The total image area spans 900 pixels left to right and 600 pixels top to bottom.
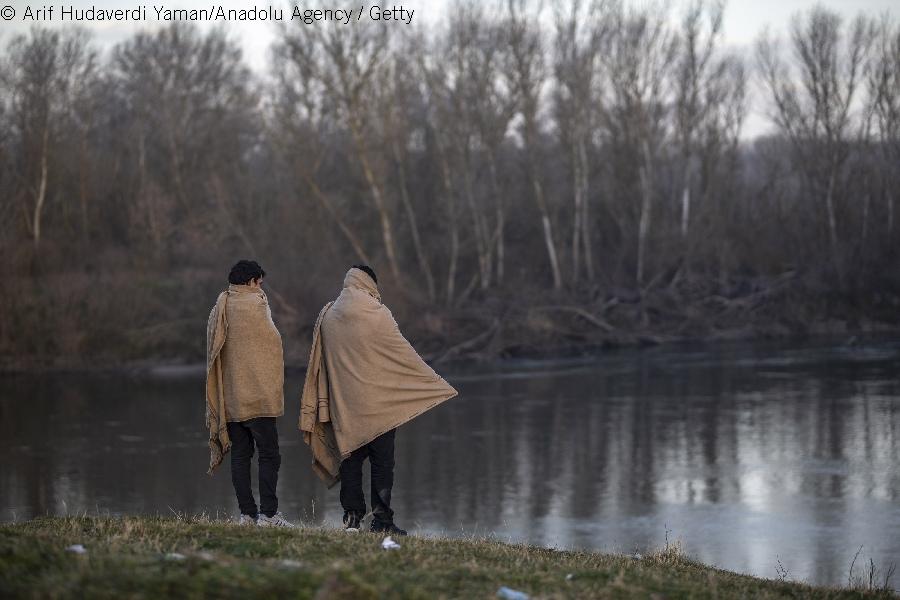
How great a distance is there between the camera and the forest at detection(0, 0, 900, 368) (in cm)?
4156

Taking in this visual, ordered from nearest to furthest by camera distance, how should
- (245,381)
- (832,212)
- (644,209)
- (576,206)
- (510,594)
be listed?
(510,594) < (245,381) < (576,206) < (644,209) < (832,212)

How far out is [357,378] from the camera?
30.2 ft

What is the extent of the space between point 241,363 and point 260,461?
2.58ft

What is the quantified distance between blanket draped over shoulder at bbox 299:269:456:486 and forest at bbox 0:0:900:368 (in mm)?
28933

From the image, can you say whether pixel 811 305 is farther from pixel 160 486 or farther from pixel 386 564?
pixel 386 564

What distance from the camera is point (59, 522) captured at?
27.9 ft

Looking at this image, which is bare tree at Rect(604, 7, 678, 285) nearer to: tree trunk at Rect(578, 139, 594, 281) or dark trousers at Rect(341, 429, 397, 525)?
tree trunk at Rect(578, 139, 594, 281)

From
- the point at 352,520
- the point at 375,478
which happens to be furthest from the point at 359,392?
the point at 352,520

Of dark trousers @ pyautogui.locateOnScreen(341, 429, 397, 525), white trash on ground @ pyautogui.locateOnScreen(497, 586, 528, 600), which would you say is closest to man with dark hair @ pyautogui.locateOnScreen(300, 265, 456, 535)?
dark trousers @ pyautogui.locateOnScreen(341, 429, 397, 525)

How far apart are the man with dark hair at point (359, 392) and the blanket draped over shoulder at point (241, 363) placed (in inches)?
11.9

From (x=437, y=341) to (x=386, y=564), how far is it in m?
33.7

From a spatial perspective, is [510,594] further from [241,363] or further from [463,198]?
[463,198]

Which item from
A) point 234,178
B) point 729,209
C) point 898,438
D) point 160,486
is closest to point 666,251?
point 729,209

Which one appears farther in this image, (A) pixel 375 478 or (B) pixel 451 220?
(B) pixel 451 220
